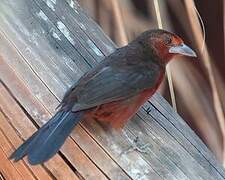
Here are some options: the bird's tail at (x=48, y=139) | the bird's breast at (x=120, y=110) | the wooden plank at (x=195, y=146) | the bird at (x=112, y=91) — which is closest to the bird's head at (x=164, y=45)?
the bird at (x=112, y=91)

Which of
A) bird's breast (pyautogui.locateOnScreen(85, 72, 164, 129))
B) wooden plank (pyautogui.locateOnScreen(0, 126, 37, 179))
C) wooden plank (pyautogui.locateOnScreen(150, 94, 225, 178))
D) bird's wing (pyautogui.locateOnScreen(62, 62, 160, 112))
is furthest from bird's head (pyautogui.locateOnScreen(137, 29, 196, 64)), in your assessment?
wooden plank (pyautogui.locateOnScreen(0, 126, 37, 179))

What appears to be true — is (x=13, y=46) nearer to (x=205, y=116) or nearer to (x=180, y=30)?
(x=205, y=116)

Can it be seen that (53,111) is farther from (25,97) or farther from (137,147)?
(137,147)

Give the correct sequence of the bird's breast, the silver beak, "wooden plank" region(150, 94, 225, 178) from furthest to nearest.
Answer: the silver beak
the bird's breast
"wooden plank" region(150, 94, 225, 178)

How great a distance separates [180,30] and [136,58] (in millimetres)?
1314

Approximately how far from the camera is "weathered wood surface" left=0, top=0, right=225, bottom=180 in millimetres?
2297

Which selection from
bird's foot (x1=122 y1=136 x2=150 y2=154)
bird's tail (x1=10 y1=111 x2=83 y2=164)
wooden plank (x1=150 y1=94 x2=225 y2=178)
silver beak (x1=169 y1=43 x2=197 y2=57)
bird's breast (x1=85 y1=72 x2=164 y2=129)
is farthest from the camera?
silver beak (x1=169 y1=43 x2=197 y2=57)

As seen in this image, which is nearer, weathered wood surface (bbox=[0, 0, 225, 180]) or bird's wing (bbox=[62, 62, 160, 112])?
weathered wood surface (bbox=[0, 0, 225, 180])

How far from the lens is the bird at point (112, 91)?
2354mm

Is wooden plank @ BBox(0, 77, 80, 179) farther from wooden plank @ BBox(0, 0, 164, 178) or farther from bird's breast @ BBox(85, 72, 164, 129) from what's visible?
bird's breast @ BBox(85, 72, 164, 129)

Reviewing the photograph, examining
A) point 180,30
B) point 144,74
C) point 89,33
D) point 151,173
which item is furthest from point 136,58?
point 180,30

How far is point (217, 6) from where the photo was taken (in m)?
4.41

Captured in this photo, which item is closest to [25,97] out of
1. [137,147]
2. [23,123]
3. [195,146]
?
[23,123]

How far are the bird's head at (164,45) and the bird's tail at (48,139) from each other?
2.42 feet
